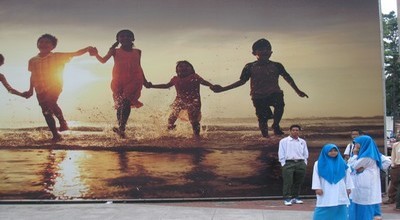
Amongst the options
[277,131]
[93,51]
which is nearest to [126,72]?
[93,51]

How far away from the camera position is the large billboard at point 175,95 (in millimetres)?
10742

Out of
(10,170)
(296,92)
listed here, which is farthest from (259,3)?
(10,170)

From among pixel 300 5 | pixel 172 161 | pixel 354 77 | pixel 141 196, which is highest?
pixel 300 5

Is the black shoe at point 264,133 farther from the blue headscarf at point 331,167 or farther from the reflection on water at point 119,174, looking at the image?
the blue headscarf at point 331,167

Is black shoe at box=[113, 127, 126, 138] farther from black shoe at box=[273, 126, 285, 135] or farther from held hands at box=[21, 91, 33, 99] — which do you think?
black shoe at box=[273, 126, 285, 135]

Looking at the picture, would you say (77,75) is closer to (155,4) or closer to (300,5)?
(155,4)

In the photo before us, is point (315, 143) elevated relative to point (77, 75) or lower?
lower

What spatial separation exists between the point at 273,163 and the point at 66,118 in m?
4.72

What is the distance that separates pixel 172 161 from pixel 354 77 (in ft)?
15.0

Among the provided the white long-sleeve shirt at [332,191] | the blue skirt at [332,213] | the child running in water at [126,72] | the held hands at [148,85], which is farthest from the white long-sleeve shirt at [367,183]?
the child running in water at [126,72]

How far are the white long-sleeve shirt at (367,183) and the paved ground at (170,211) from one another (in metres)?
1.44

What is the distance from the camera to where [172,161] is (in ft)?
35.3

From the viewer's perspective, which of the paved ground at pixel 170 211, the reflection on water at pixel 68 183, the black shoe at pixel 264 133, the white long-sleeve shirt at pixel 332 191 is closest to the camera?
the white long-sleeve shirt at pixel 332 191

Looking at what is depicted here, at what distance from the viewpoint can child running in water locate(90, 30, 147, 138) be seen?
11.0 m
